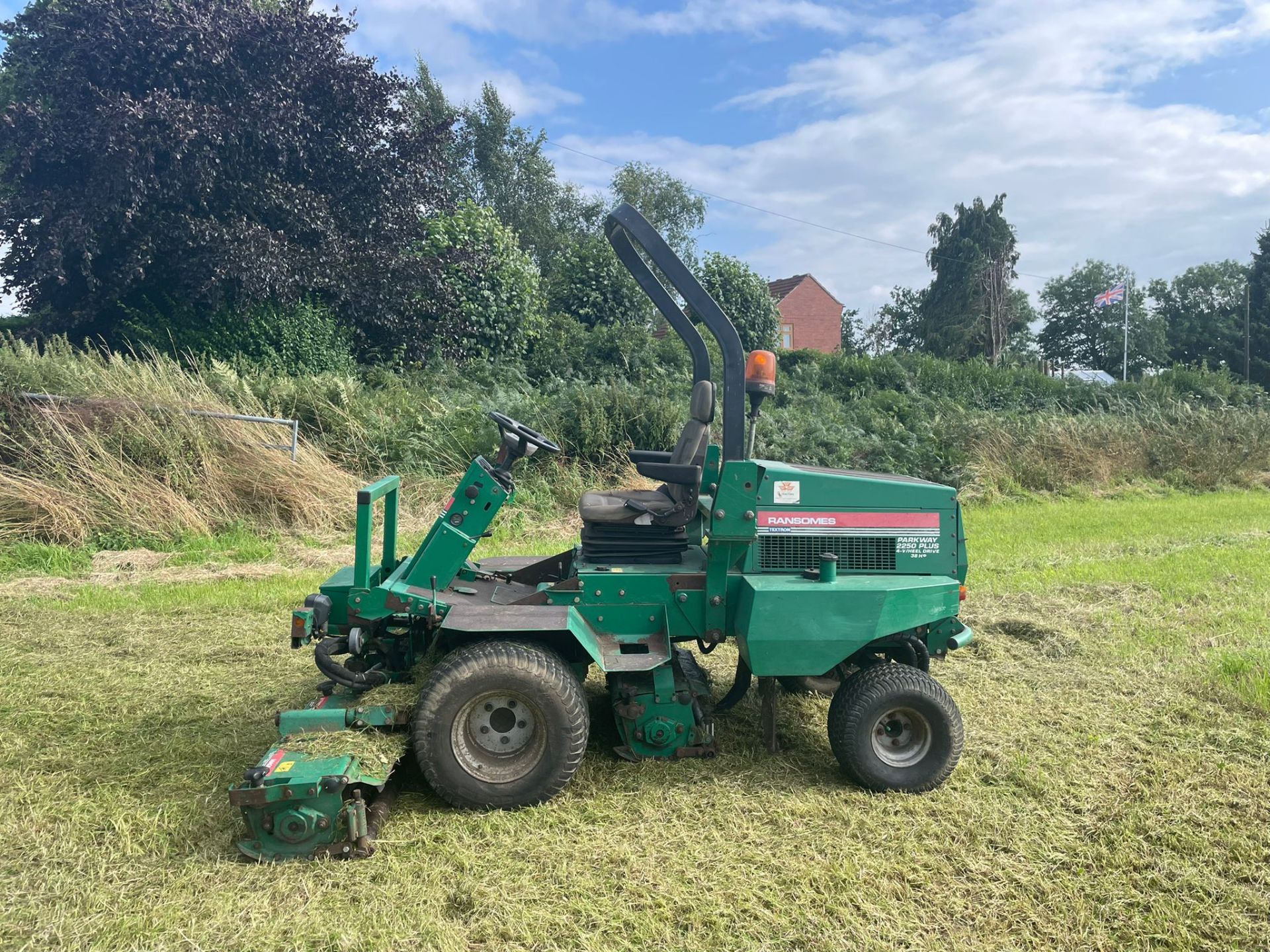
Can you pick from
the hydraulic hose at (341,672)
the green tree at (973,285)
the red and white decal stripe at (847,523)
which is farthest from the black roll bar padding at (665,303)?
the green tree at (973,285)

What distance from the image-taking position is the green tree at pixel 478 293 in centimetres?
1473

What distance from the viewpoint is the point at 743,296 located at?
23.9 meters

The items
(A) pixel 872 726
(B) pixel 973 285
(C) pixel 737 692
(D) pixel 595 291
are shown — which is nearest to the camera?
(A) pixel 872 726

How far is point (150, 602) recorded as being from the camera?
21.2ft

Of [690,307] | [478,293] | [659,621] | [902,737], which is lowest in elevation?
[902,737]

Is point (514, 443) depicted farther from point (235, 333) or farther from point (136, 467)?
point (235, 333)

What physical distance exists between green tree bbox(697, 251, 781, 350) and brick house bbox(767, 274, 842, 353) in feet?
59.1

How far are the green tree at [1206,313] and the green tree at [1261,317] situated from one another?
64 cm

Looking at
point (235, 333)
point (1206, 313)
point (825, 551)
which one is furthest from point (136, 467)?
point (1206, 313)

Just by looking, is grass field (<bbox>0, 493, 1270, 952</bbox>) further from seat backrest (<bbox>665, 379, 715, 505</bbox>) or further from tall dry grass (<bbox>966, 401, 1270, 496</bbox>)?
tall dry grass (<bbox>966, 401, 1270, 496</bbox>)

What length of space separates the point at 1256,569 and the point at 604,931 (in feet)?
24.7

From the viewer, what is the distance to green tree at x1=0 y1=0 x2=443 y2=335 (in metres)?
11.6

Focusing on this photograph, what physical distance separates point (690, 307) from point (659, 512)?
1001mm

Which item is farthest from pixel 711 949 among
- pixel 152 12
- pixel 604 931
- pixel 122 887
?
pixel 152 12
